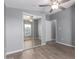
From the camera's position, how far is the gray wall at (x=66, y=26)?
5.23m

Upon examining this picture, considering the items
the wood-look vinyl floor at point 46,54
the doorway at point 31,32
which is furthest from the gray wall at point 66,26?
the doorway at point 31,32

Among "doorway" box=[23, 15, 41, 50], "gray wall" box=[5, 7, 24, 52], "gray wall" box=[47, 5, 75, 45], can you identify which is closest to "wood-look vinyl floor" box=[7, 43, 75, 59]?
"gray wall" box=[5, 7, 24, 52]

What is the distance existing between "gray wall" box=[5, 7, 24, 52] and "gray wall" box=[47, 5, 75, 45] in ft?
11.4

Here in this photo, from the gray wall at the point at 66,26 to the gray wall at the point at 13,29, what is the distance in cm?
349

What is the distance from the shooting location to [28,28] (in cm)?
542

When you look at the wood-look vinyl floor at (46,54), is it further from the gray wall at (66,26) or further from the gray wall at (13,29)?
the gray wall at (66,26)

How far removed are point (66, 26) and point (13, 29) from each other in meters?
3.99

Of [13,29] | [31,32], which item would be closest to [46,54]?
[31,32]

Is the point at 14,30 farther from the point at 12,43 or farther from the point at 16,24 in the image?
the point at 12,43

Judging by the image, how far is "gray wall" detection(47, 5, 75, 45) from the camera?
5227mm

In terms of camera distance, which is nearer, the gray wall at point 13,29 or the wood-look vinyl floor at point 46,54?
the wood-look vinyl floor at point 46,54

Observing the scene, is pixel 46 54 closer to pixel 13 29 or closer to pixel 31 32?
pixel 31 32
